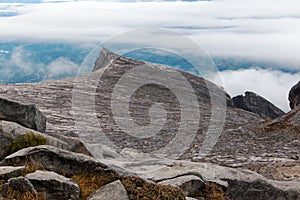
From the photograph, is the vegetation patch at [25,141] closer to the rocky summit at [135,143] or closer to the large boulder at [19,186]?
the rocky summit at [135,143]

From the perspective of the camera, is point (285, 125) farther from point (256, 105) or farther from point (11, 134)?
point (256, 105)

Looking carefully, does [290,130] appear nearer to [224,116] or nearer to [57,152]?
[224,116]

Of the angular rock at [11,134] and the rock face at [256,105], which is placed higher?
the angular rock at [11,134]

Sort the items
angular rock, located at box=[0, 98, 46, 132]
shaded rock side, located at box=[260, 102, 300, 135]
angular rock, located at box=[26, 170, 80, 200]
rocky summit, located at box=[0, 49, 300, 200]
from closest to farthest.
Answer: angular rock, located at box=[26, 170, 80, 200] → rocky summit, located at box=[0, 49, 300, 200] → angular rock, located at box=[0, 98, 46, 132] → shaded rock side, located at box=[260, 102, 300, 135]

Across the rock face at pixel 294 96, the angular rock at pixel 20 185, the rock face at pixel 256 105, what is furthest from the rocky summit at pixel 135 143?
the rock face at pixel 256 105

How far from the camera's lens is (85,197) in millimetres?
11539

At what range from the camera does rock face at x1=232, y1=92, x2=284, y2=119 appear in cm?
5638

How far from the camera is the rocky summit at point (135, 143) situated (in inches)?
486

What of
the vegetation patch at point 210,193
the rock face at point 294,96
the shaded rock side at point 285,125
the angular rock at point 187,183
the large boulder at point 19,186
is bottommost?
the rock face at point 294,96

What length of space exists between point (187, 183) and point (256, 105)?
45.2 metres

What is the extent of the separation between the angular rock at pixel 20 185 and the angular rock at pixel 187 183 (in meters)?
4.71

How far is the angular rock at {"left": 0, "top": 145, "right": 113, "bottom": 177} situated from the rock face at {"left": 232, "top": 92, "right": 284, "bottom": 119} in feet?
147

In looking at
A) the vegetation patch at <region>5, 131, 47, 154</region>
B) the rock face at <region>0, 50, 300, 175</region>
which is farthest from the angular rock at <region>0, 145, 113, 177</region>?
the rock face at <region>0, 50, 300, 175</region>

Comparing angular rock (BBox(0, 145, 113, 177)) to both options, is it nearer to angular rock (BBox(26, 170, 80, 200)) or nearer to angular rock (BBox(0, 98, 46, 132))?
angular rock (BBox(26, 170, 80, 200))
